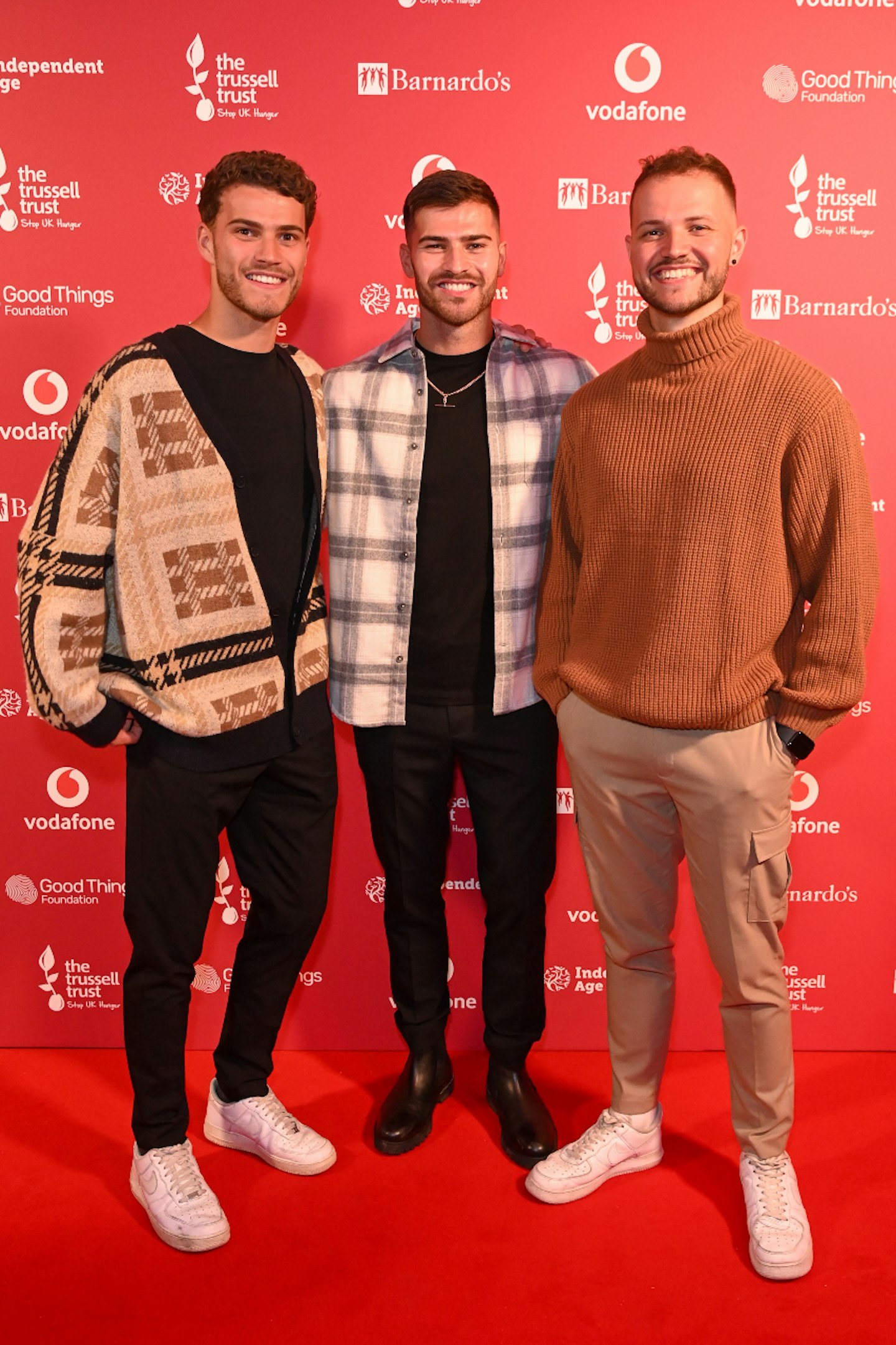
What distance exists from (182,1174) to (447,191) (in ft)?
7.04

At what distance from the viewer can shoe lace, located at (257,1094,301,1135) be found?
2494 millimetres

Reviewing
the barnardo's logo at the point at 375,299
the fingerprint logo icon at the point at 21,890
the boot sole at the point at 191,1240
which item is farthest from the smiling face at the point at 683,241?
the fingerprint logo icon at the point at 21,890

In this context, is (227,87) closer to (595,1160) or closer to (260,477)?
(260,477)

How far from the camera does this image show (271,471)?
7.17ft

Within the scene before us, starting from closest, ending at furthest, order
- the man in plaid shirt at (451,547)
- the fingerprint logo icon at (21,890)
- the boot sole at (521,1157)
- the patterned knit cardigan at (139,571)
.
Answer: the patterned knit cardigan at (139,571)
the man in plaid shirt at (451,547)
the boot sole at (521,1157)
the fingerprint logo icon at (21,890)

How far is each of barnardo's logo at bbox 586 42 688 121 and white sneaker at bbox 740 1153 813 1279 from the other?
2.39m

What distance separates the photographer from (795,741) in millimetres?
2047

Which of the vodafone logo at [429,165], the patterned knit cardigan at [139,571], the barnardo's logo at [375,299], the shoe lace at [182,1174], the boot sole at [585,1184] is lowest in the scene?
the boot sole at [585,1184]

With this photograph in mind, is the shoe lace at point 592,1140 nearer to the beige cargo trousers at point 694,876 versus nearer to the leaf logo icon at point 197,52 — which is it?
the beige cargo trousers at point 694,876

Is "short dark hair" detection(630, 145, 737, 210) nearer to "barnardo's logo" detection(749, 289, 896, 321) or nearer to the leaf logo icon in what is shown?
"barnardo's logo" detection(749, 289, 896, 321)

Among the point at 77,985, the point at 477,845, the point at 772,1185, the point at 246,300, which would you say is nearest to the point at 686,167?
the point at 246,300

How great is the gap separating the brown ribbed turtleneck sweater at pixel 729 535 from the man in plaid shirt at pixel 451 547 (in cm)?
24

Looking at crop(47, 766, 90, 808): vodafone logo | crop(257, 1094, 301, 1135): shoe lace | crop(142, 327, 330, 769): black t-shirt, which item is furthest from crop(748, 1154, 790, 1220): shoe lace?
crop(47, 766, 90, 808): vodafone logo

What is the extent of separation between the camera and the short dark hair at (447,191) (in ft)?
7.21
